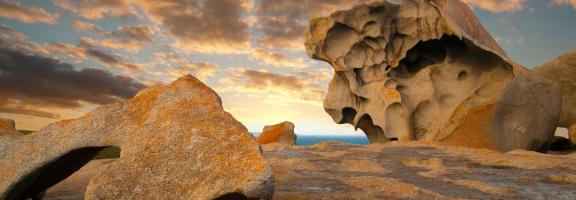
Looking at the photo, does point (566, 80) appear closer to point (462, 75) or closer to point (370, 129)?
point (462, 75)

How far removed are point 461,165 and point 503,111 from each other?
253 inches

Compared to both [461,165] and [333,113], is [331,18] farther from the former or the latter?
[461,165]

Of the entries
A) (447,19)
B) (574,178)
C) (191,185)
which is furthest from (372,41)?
(191,185)

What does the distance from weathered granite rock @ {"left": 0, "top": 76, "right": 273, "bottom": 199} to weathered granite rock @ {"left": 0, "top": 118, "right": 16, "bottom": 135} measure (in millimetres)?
650

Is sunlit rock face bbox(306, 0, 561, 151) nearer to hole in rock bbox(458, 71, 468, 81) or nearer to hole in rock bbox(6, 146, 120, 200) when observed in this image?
hole in rock bbox(458, 71, 468, 81)

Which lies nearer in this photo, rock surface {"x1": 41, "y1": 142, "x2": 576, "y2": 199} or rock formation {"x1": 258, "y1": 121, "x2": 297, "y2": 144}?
rock surface {"x1": 41, "y1": 142, "x2": 576, "y2": 199}

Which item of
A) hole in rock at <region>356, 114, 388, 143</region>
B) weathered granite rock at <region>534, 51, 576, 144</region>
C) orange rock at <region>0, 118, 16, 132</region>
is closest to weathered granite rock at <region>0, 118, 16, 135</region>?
orange rock at <region>0, 118, 16, 132</region>

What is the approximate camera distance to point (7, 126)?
7535 mm

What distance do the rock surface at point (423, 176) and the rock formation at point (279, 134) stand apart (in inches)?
403

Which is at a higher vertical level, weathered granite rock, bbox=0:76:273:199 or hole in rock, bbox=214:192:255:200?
weathered granite rock, bbox=0:76:273:199

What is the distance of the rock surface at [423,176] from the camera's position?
6473 millimetres

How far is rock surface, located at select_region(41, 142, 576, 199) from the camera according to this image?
6.47m

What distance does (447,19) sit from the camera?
1653cm

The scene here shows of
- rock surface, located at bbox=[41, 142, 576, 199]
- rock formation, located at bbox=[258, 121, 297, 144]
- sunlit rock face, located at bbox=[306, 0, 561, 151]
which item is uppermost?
sunlit rock face, located at bbox=[306, 0, 561, 151]
